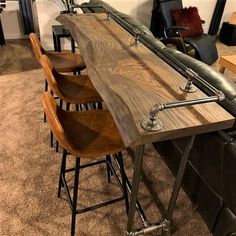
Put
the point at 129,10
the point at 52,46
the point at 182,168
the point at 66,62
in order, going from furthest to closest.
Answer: the point at 129,10 → the point at 52,46 → the point at 66,62 → the point at 182,168

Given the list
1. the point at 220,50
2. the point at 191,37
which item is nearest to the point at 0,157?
the point at 191,37

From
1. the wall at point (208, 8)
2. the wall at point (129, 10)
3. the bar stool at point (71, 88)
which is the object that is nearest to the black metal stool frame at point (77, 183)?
the bar stool at point (71, 88)

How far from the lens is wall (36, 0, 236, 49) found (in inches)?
140

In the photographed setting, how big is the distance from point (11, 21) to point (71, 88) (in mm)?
3031

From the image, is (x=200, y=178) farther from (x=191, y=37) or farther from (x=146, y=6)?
(x=146, y=6)

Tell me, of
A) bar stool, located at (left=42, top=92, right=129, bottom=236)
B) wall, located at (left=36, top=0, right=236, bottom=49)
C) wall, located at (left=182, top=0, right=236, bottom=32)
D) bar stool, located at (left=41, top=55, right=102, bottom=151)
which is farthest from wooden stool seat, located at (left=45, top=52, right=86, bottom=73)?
wall, located at (left=182, top=0, right=236, bottom=32)

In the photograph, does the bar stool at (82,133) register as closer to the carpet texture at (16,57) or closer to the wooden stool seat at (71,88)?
the wooden stool seat at (71,88)

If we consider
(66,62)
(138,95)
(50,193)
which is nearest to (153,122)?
(138,95)

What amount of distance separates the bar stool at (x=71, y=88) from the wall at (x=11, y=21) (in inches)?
113

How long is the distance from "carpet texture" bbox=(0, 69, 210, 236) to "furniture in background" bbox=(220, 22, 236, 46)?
3378mm

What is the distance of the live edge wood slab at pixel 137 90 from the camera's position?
946 mm

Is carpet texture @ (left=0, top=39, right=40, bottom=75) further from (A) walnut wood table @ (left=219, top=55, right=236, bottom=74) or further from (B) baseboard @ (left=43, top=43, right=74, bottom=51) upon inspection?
(A) walnut wood table @ (left=219, top=55, right=236, bottom=74)

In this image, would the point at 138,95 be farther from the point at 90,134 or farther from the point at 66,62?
the point at 66,62

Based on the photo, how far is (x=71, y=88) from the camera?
1.81m
